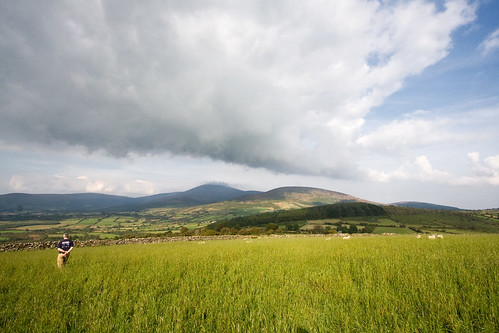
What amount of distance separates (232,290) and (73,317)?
342 cm

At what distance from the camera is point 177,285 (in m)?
6.02

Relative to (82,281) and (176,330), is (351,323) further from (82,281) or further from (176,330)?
(82,281)

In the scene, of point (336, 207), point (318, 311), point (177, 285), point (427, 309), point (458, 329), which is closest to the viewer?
point (458, 329)

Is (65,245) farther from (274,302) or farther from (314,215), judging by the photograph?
(314,215)

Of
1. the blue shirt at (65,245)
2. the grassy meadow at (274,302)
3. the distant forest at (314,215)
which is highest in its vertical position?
the grassy meadow at (274,302)

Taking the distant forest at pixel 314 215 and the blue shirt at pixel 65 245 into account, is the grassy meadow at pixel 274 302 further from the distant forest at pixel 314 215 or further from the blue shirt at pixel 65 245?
the distant forest at pixel 314 215

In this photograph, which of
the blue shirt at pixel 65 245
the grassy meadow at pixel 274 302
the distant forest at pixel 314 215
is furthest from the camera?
the distant forest at pixel 314 215

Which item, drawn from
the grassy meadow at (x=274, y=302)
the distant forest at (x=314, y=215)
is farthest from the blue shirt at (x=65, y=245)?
the distant forest at (x=314, y=215)

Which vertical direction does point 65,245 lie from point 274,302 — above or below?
below

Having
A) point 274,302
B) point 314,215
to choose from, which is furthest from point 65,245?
point 314,215

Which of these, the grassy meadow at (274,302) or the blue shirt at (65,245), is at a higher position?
the grassy meadow at (274,302)


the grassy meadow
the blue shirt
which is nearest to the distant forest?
the blue shirt

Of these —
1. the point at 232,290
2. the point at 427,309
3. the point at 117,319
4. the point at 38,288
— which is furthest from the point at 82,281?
the point at 427,309

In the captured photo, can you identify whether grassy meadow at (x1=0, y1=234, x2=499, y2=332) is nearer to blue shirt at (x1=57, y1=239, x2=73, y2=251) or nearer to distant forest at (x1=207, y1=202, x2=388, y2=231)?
blue shirt at (x1=57, y1=239, x2=73, y2=251)
